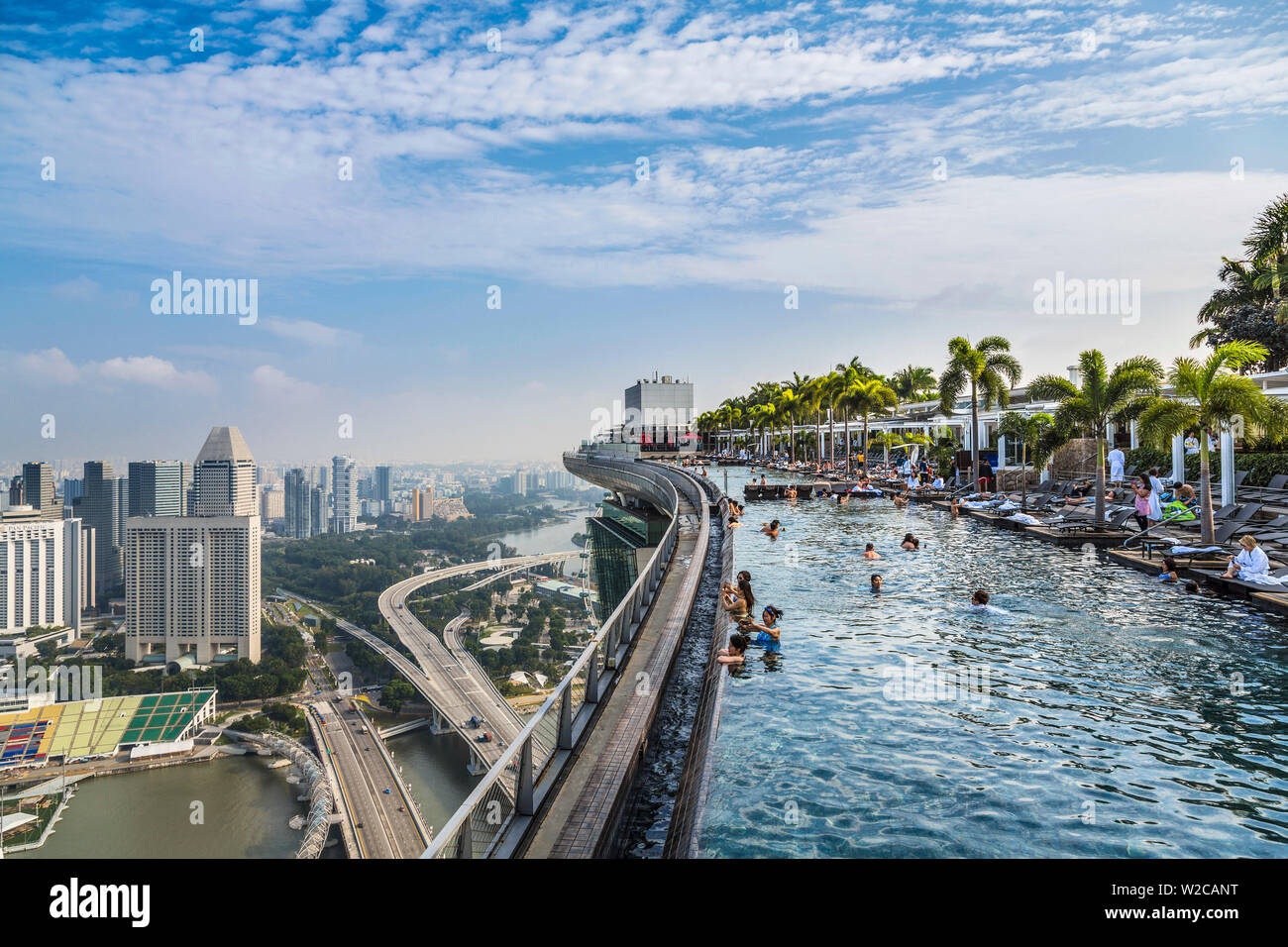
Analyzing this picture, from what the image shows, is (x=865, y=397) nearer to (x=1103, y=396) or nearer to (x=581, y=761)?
(x=1103, y=396)

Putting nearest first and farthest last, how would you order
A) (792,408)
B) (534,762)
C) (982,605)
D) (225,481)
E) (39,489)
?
(534,762) < (982,605) < (39,489) < (792,408) < (225,481)

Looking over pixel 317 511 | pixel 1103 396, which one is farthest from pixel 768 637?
pixel 317 511

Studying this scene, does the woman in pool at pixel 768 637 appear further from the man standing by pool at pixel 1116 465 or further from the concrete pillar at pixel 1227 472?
the man standing by pool at pixel 1116 465

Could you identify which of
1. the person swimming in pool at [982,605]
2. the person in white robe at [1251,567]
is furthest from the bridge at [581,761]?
the person in white robe at [1251,567]

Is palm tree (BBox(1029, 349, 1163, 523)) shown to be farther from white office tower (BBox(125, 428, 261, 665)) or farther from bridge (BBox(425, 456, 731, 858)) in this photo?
white office tower (BBox(125, 428, 261, 665))
